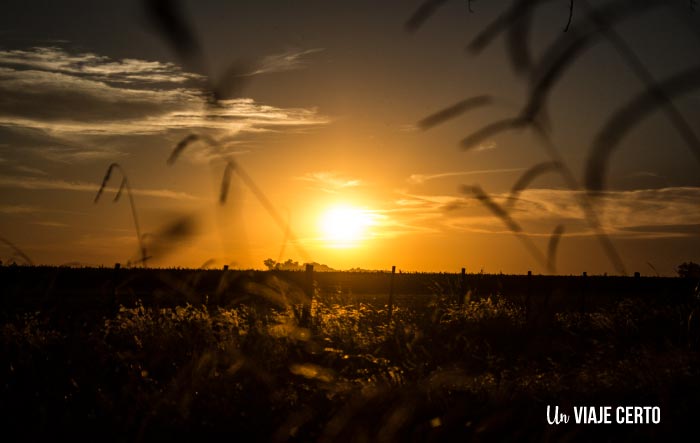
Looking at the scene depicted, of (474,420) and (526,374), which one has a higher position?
(526,374)

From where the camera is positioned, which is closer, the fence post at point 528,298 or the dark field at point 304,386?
the dark field at point 304,386

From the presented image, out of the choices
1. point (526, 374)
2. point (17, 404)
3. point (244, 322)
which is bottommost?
point (17, 404)

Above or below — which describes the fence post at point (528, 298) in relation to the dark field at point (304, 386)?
above

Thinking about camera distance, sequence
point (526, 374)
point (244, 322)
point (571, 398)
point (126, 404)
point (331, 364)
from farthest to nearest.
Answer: point (244, 322), point (331, 364), point (526, 374), point (126, 404), point (571, 398)

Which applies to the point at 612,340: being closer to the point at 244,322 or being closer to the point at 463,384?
the point at 463,384

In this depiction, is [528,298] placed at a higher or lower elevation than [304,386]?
higher

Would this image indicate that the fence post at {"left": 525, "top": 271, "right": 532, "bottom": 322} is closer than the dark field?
No

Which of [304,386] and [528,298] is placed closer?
[304,386]

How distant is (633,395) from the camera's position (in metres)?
4.38

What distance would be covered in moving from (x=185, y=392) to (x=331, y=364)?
234 cm

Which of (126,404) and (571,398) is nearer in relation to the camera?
(571,398)

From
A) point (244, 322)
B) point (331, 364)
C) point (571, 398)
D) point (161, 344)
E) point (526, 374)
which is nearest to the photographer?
point (571, 398)

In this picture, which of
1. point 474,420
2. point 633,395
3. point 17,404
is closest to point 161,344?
point 17,404

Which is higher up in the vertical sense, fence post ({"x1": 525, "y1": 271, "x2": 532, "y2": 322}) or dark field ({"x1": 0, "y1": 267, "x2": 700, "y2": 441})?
fence post ({"x1": 525, "y1": 271, "x2": 532, "y2": 322})
